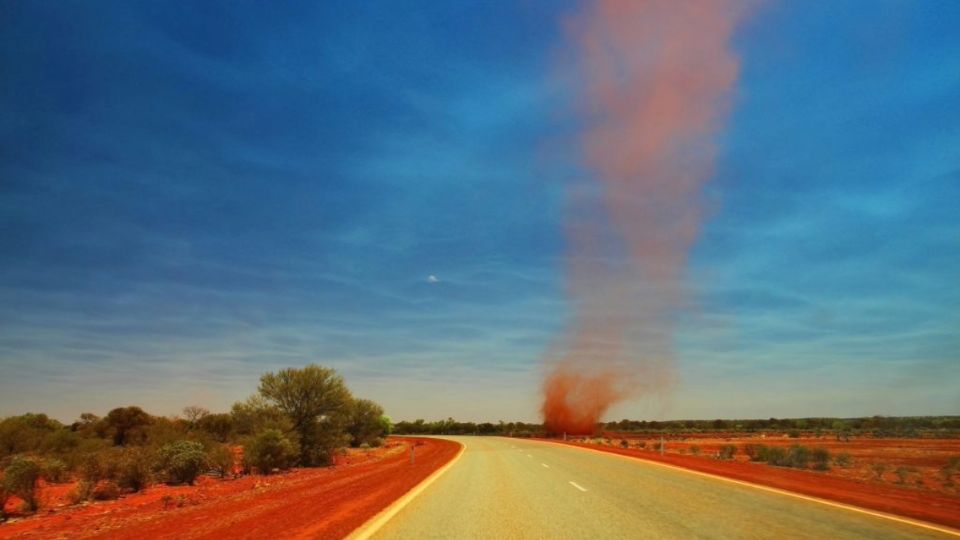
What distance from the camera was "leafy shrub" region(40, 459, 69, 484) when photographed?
23.9m

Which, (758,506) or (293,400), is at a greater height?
(293,400)

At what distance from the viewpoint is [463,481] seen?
18.5 meters

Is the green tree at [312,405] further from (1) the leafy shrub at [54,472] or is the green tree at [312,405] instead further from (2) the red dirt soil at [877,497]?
(2) the red dirt soil at [877,497]

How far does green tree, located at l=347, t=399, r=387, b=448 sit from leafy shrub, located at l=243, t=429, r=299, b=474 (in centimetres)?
3238

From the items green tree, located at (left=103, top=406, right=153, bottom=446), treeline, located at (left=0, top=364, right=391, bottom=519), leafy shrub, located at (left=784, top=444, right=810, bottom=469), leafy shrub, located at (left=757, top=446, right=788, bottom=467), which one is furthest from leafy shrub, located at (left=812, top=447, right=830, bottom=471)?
green tree, located at (left=103, top=406, right=153, bottom=446)

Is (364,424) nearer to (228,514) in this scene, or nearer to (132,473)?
(132,473)

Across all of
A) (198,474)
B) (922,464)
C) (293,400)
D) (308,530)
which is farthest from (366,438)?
(308,530)

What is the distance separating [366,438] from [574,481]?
52020 mm

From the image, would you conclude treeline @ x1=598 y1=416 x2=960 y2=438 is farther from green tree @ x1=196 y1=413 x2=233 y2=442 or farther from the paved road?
the paved road

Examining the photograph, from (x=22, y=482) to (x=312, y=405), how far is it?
1900 centimetres

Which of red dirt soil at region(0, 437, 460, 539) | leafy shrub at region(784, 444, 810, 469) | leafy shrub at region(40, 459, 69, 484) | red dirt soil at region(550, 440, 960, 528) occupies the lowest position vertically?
red dirt soil at region(0, 437, 460, 539)

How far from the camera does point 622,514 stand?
10727mm

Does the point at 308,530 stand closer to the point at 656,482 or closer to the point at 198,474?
the point at 656,482

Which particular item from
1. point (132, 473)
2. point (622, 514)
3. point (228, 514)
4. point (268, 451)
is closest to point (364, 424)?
point (268, 451)
